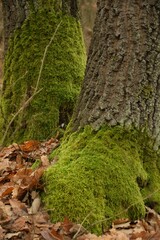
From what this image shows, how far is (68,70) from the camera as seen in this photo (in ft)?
17.8

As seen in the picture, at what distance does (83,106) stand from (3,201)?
46.4 inches

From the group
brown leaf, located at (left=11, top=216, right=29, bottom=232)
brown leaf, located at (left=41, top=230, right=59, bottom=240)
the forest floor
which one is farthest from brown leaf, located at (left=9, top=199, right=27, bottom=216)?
→ brown leaf, located at (left=41, top=230, right=59, bottom=240)

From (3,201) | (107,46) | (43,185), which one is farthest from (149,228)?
(107,46)

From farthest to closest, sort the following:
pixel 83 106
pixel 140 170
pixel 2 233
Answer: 1. pixel 83 106
2. pixel 140 170
3. pixel 2 233

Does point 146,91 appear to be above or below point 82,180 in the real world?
above

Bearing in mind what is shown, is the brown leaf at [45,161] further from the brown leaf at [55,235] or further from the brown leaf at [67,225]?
the brown leaf at [55,235]

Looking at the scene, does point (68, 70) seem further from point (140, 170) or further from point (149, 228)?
A: point (149, 228)

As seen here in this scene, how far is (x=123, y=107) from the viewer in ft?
12.8

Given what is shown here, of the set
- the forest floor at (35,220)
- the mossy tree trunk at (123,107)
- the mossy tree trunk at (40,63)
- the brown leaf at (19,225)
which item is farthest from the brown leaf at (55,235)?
the mossy tree trunk at (40,63)

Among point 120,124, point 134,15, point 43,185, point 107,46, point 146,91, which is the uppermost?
point 134,15

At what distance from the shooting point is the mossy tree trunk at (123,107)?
370 cm

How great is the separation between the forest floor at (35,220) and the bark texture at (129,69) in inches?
27.0

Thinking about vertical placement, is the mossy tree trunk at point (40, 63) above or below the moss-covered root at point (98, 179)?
above

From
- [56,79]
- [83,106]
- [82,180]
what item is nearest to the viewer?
[82,180]
